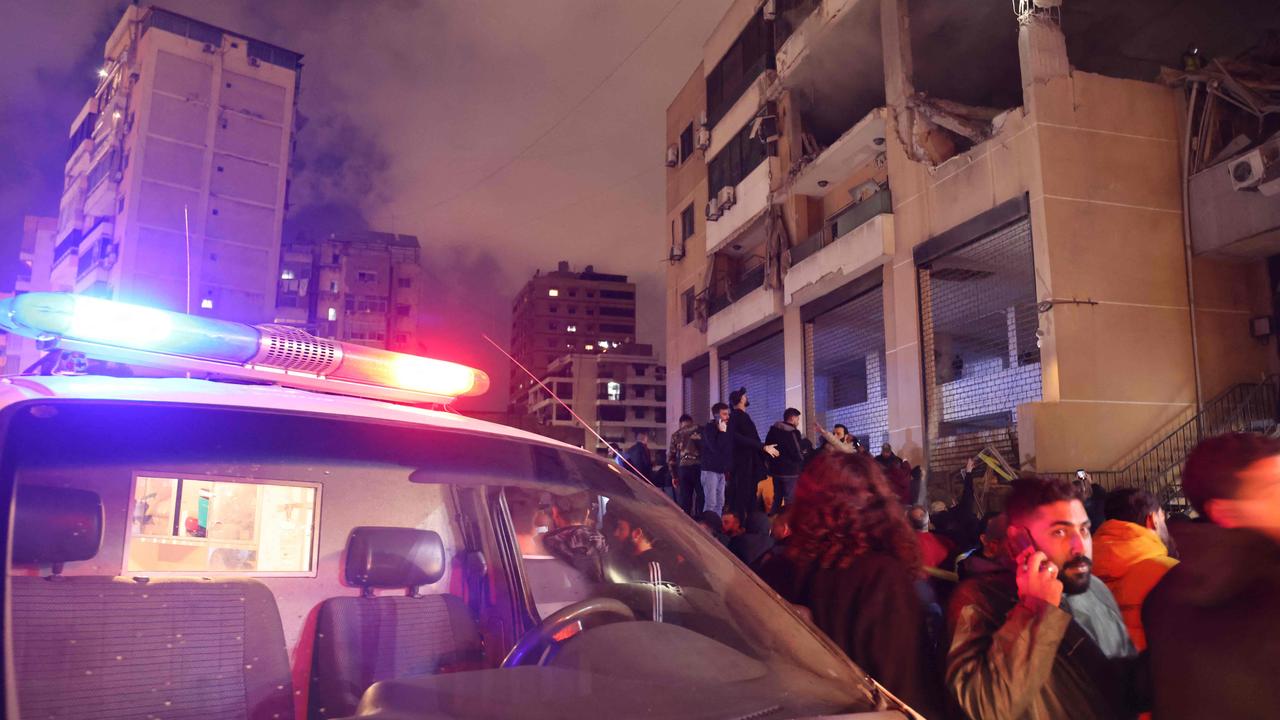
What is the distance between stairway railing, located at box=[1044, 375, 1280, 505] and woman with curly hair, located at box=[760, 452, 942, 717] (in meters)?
12.1

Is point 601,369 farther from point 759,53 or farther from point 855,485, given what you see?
point 855,485

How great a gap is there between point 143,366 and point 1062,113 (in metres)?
15.0

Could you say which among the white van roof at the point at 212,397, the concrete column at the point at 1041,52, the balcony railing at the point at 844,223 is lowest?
the white van roof at the point at 212,397

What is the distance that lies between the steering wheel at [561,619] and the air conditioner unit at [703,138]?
2552 cm

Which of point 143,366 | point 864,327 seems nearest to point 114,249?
point 864,327

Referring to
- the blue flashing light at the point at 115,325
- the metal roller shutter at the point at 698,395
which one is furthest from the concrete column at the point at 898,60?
the blue flashing light at the point at 115,325

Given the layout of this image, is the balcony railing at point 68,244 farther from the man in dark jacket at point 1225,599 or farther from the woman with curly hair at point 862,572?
the man in dark jacket at point 1225,599

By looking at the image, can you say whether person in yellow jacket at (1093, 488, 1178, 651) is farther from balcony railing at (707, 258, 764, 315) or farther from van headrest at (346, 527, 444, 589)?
balcony railing at (707, 258, 764, 315)

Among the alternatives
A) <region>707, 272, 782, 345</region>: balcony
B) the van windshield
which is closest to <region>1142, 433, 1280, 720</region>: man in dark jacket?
the van windshield

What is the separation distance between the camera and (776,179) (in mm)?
22312

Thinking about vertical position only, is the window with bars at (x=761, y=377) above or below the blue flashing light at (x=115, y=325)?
above

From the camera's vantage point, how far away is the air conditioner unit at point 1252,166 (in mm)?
12242

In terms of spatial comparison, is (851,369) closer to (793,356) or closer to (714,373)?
(793,356)

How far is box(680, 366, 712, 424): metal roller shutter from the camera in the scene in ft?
89.5
